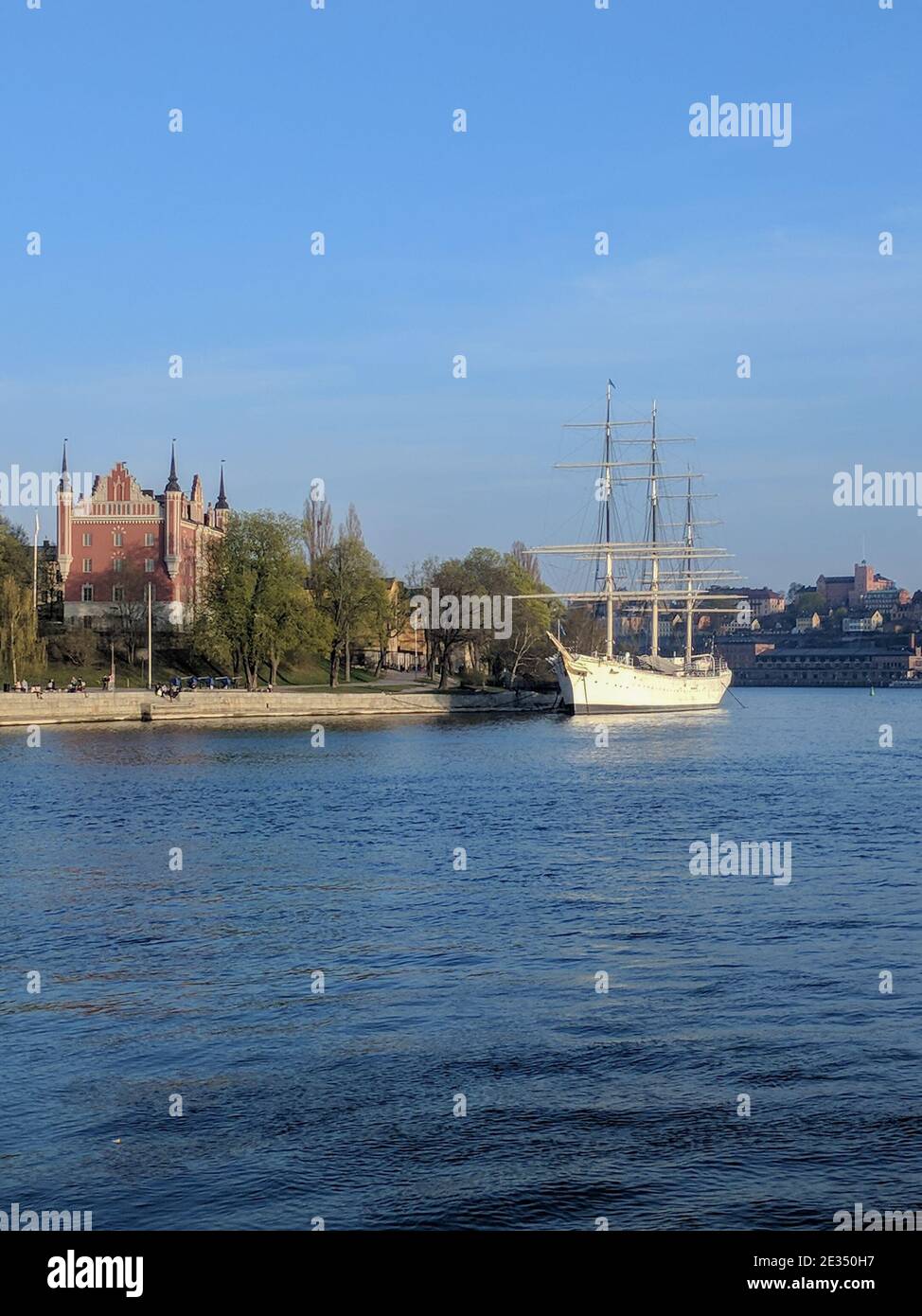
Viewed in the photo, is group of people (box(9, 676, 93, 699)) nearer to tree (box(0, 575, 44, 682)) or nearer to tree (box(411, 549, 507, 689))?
tree (box(0, 575, 44, 682))

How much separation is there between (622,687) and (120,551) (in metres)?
43.0

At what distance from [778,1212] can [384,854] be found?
899 inches

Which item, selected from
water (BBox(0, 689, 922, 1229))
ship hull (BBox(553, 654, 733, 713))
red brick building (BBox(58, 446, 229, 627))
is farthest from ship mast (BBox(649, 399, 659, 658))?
water (BBox(0, 689, 922, 1229))

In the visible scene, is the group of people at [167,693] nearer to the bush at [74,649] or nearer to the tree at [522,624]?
the bush at [74,649]

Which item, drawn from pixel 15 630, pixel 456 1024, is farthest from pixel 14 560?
pixel 456 1024

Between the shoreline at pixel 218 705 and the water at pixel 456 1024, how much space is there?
5089 cm

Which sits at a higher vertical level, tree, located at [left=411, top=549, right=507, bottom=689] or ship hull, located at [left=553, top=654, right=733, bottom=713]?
tree, located at [left=411, top=549, right=507, bottom=689]

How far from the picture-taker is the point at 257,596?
105875 millimetres

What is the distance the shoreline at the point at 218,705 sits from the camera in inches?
3514

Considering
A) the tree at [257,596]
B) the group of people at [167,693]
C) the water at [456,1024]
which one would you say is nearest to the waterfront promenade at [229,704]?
the group of people at [167,693]

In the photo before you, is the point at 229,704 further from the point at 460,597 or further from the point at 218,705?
the point at 460,597

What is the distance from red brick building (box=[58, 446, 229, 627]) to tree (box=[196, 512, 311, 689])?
53.4ft

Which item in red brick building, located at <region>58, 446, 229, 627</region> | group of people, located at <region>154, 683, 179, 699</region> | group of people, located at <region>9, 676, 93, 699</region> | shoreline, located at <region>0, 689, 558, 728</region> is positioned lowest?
shoreline, located at <region>0, 689, 558, 728</region>

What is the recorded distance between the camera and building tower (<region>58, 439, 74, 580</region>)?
123938 millimetres
